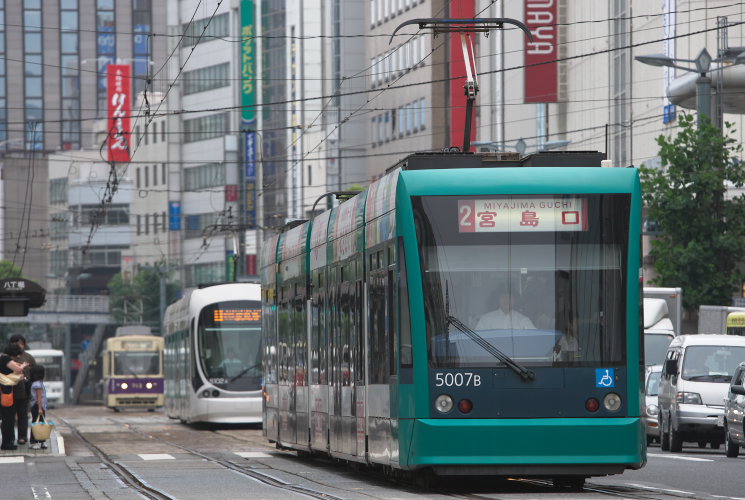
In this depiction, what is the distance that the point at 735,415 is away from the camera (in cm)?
2612

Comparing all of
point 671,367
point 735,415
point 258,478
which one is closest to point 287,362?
point 258,478

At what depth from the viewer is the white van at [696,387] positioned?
30062 millimetres

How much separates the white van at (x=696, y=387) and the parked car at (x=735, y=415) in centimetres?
310

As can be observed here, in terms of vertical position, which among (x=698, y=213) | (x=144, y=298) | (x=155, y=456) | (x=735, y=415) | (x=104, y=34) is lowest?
(x=155, y=456)

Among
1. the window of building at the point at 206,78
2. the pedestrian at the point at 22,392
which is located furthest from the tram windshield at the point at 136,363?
the window of building at the point at 206,78

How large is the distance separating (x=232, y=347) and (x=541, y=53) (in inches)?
977

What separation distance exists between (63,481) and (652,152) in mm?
40568

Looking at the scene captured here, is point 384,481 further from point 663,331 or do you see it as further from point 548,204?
point 663,331

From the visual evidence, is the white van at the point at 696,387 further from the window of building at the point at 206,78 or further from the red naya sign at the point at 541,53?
the window of building at the point at 206,78

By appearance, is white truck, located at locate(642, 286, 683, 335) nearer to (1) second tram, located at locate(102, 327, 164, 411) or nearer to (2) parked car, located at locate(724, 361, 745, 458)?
(2) parked car, located at locate(724, 361, 745, 458)

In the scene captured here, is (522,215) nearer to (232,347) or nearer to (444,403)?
(444,403)

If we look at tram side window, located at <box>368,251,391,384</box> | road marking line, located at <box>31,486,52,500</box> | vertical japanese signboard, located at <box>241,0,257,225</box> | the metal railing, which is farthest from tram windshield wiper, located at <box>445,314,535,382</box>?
the metal railing

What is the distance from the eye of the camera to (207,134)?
4914 inches

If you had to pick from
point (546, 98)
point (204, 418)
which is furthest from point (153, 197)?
point (204, 418)
